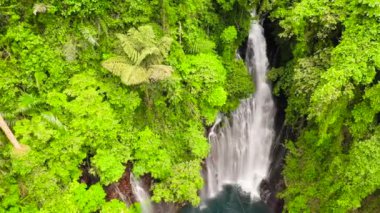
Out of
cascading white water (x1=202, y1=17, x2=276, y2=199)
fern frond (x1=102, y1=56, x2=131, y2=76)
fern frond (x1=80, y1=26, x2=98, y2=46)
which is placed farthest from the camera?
cascading white water (x1=202, y1=17, x2=276, y2=199)

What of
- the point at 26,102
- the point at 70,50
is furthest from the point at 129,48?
the point at 26,102

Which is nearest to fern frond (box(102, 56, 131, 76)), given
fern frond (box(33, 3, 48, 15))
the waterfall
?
fern frond (box(33, 3, 48, 15))

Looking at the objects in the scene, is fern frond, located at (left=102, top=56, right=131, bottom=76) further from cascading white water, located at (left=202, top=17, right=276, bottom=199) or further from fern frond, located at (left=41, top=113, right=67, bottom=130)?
cascading white water, located at (left=202, top=17, right=276, bottom=199)

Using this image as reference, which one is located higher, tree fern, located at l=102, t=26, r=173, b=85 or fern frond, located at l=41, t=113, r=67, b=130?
tree fern, located at l=102, t=26, r=173, b=85

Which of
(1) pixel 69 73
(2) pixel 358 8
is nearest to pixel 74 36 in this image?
(1) pixel 69 73

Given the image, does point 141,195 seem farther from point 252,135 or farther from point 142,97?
point 252,135

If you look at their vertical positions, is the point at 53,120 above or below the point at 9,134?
above

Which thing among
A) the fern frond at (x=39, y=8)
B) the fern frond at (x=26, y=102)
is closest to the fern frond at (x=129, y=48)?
the fern frond at (x=39, y=8)
